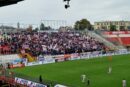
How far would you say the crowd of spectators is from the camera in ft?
181

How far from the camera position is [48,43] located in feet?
200

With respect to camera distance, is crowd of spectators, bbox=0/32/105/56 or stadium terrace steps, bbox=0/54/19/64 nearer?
stadium terrace steps, bbox=0/54/19/64

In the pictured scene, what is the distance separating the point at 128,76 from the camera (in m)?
36.1

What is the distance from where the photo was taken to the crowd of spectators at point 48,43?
55156 millimetres

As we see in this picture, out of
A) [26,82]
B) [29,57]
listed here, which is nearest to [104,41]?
[29,57]

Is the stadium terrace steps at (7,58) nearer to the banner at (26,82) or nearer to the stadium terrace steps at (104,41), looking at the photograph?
the banner at (26,82)

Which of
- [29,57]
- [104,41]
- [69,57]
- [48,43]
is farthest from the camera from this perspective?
[104,41]

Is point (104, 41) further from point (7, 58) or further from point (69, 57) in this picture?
point (7, 58)

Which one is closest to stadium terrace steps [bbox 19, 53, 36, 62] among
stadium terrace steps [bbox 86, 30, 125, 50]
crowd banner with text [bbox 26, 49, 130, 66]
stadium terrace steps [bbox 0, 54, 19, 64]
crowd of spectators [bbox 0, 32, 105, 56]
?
stadium terrace steps [bbox 0, 54, 19, 64]

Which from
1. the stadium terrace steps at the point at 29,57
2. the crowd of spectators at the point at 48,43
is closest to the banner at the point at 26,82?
the stadium terrace steps at the point at 29,57

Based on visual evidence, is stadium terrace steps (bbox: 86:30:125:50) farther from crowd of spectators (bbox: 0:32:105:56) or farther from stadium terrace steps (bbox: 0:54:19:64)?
stadium terrace steps (bbox: 0:54:19:64)

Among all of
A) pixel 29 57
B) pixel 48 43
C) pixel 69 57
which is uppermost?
pixel 48 43

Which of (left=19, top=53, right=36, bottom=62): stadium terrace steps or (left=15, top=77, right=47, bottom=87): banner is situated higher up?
(left=15, top=77, right=47, bottom=87): banner

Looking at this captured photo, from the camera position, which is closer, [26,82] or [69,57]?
[26,82]
